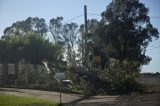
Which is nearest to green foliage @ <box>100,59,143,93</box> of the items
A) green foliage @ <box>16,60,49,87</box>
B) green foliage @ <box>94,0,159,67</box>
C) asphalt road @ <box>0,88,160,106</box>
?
asphalt road @ <box>0,88,160,106</box>

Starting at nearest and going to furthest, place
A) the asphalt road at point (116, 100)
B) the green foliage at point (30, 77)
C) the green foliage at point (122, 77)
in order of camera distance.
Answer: the asphalt road at point (116, 100)
the green foliage at point (122, 77)
the green foliage at point (30, 77)

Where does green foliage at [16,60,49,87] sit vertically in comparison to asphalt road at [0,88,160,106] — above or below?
above

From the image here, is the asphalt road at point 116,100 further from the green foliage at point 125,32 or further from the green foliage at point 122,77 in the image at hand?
the green foliage at point 125,32

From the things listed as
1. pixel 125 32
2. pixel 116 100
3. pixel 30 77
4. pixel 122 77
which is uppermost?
pixel 125 32

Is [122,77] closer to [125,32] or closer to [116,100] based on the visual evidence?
[116,100]

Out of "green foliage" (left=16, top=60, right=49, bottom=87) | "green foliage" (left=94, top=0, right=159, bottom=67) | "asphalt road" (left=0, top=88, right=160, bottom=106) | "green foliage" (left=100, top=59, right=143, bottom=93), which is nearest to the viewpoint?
"asphalt road" (left=0, top=88, right=160, bottom=106)

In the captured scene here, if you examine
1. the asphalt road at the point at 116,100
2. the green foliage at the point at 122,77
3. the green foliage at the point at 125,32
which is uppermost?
the green foliage at the point at 125,32

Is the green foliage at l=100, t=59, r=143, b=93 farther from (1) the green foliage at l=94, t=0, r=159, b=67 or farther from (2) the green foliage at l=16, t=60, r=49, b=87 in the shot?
(1) the green foliage at l=94, t=0, r=159, b=67

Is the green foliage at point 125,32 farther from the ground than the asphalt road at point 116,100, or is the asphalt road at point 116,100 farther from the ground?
the green foliage at point 125,32

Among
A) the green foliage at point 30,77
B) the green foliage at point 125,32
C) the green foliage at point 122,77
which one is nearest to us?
the green foliage at point 122,77

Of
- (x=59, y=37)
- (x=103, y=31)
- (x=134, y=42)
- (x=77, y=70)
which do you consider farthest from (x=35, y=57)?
(x=59, y=37)

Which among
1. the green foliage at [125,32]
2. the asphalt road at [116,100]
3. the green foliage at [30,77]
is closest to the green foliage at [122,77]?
the asphalt road at [116,100]

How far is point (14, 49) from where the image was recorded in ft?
182

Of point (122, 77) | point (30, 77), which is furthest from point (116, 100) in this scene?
point (30, 77)
